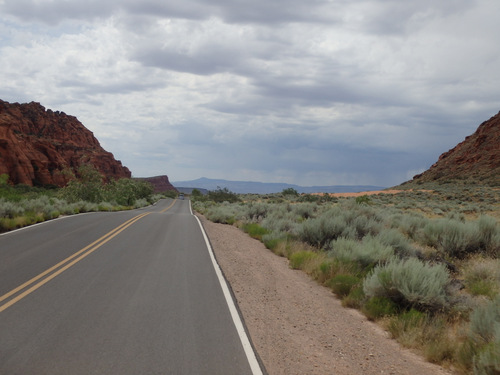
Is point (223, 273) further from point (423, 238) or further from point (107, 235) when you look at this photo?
point (423, 238)

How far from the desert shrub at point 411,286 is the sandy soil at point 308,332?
688 mm

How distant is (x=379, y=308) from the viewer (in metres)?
8.02

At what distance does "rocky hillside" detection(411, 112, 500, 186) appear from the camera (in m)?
71.9

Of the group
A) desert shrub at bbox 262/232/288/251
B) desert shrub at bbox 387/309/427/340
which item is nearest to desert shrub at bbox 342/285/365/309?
desert shrub at bbox 387/309/427/340

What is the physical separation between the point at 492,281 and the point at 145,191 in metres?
70.6

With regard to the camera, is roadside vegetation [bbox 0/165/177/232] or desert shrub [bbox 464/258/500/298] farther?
roadside vegetation [bbox 0/165/177/232]

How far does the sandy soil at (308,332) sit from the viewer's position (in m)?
5.69

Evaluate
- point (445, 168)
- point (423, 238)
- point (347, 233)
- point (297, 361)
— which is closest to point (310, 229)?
point (347, 233)

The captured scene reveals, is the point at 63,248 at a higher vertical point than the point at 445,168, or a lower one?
lower

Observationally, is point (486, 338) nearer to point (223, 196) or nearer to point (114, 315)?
point (114, 315)

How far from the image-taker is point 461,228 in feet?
47.2

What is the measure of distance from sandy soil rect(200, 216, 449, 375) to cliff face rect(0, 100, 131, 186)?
63.6 meters

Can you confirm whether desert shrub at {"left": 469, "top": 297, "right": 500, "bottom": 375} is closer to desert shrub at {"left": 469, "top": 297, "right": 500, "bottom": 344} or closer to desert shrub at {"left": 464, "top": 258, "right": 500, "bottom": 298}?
desert shrub at {"left": 469, "top": 297, "right": 500, "bottom": 344}

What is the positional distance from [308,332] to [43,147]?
115760 millimetres
